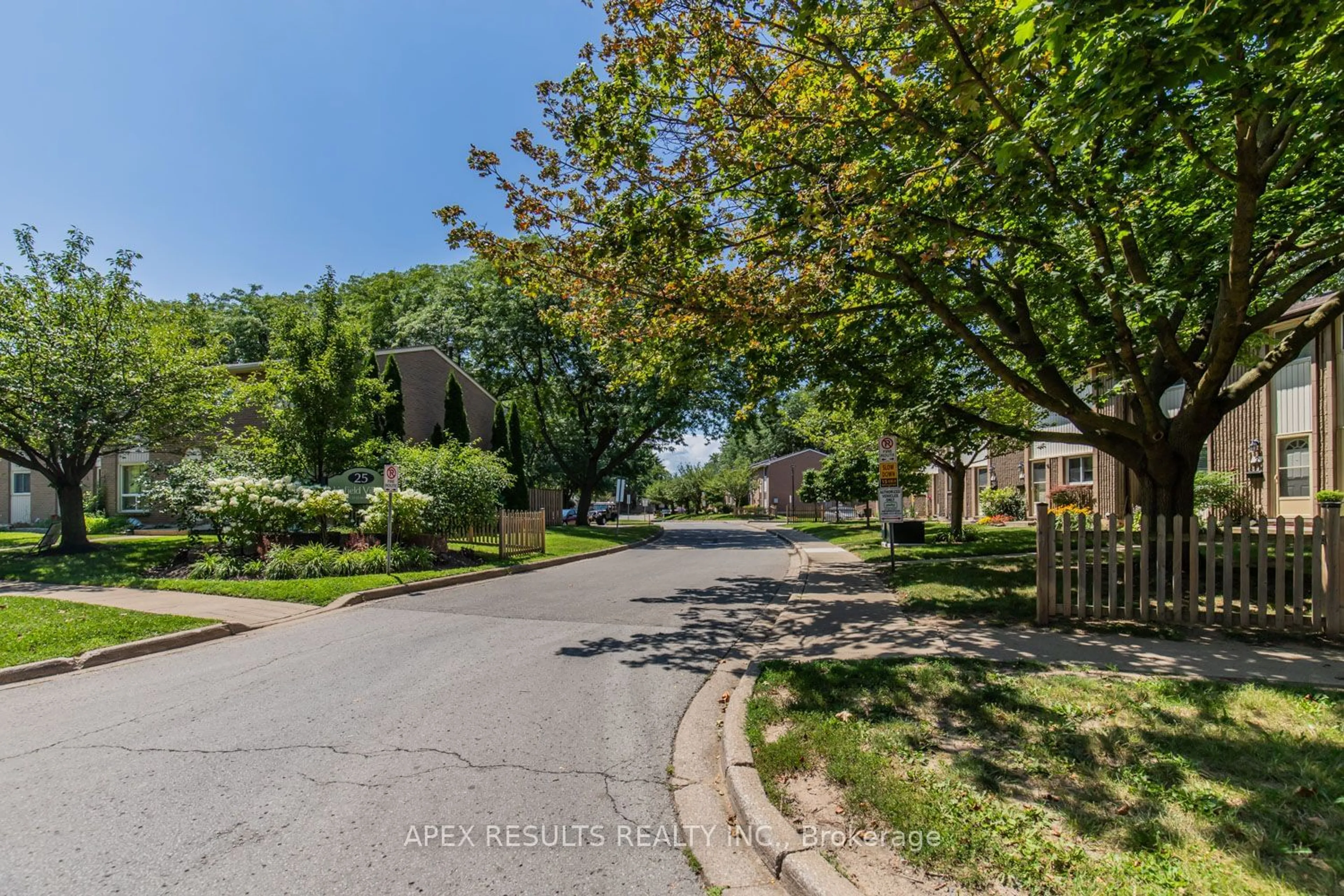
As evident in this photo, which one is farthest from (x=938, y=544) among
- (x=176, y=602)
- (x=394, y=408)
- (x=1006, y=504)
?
(x=394, y=408)

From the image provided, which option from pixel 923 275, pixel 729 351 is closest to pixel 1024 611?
pixel 923 275

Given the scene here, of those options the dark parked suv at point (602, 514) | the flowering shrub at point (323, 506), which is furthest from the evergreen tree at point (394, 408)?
the dark parked suv at point (602, 514)

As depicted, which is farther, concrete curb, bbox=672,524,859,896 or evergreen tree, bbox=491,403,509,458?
evergreen tree, bbox=491,403,509,458

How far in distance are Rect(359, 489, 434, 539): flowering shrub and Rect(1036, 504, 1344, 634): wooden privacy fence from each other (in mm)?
11637

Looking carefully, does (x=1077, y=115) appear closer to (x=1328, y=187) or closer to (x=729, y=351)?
(x=1328, y=187)

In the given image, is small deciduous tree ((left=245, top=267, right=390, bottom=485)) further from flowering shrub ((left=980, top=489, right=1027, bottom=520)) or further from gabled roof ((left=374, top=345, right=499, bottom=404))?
flowering shrub ((left=980, top=489, right=1027, bottom=520))

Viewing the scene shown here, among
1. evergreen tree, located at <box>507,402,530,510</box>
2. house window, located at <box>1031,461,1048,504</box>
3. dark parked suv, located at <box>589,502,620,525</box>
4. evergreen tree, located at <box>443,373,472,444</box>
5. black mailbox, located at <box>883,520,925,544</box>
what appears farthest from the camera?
dark parked suv, located at <box>589,502,620,525</box>

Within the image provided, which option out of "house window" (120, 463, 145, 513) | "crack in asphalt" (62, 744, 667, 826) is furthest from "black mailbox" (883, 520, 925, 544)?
"house window" (120, 463, 145, 513)

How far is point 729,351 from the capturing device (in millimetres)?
10719

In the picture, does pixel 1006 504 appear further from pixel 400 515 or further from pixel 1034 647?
pixel 400 515

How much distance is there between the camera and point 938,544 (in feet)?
60.7

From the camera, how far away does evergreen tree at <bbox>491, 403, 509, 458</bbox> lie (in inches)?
1160

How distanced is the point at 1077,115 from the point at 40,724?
9144 mm

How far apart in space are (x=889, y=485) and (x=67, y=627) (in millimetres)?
11786
